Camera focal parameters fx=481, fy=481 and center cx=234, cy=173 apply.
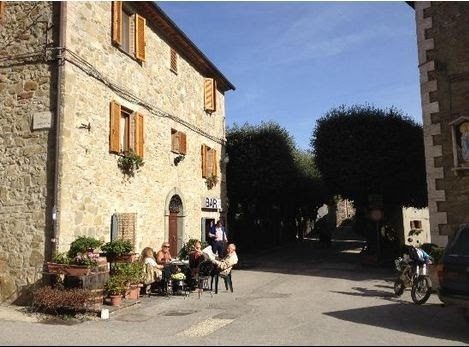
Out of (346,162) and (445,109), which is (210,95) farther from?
(445,109)

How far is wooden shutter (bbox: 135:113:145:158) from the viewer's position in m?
12.8

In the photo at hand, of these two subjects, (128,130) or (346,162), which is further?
(346,162)

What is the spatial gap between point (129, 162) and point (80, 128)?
1965mm

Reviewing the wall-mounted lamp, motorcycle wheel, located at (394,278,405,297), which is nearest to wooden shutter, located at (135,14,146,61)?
the wall-mounted lamp

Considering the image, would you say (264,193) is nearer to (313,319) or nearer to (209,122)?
(209,122)

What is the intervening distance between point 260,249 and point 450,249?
19045 mm

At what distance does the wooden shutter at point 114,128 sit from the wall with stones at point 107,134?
0.39ft

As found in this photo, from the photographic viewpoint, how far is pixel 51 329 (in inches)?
305

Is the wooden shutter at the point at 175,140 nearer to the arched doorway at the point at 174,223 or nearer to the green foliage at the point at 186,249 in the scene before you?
the arched doorway at the point at 174,223

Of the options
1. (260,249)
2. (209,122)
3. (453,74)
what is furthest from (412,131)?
(260,249)

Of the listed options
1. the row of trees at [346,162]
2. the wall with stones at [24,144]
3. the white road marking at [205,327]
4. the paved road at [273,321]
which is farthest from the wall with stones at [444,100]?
the wall with stones at [24,144]

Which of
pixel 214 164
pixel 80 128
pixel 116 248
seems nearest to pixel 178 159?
pixel 214 164

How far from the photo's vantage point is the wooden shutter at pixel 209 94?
59.6ft

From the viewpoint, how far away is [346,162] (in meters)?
19.3
